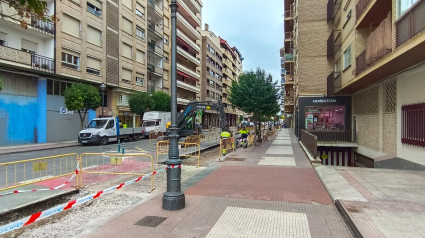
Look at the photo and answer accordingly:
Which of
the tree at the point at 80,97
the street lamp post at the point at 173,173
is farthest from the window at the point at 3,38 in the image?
the street lamp post at the point at 173,173

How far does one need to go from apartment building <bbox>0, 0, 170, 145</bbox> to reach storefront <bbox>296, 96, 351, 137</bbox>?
18647 mm

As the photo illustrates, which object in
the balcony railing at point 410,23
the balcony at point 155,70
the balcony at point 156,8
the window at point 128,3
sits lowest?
the balcony railing at point 410,23

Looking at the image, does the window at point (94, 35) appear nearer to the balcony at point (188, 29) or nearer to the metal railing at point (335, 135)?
the balcony at point (188, 29)

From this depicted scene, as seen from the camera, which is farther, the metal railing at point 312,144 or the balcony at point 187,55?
the balcony at point 187,55

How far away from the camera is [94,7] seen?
89.7 ft

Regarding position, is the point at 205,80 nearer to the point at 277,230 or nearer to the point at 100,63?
the point at 100,63

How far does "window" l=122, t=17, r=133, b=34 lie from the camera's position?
3161 centimetres

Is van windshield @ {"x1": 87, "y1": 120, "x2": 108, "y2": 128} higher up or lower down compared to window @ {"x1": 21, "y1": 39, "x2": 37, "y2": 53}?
lower down

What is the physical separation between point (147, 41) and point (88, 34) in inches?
448

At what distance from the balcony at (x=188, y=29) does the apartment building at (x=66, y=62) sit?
9.78m

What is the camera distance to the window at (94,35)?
→ 87.0ft

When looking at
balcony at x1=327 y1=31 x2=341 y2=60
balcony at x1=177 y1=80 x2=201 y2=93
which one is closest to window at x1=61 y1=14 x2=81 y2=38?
balcony at x1=177 y1=80 x2=201 y2=93

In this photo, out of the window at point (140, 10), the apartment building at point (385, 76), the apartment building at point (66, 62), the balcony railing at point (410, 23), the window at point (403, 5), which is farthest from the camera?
the window at point (140, 10)

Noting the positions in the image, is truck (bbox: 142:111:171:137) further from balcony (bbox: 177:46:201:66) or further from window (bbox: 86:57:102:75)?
balcony (bbox: 177:46:201:66)
